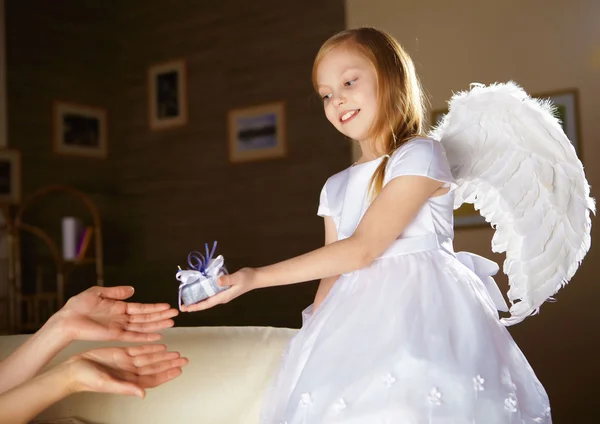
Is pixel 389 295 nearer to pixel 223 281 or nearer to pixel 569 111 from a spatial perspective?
pixel 223 281

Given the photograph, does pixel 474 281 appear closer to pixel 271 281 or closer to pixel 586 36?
pixel 271 281

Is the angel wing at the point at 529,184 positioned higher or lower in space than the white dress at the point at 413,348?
higher

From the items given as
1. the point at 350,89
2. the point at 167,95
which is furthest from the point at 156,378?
the point at 167,95

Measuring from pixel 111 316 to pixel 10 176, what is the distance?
151 inches

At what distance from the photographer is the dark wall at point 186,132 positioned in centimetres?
482

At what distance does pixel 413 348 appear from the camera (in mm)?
1218

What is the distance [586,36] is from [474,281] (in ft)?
8.90

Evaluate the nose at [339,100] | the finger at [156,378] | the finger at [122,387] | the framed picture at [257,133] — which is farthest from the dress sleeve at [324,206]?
the framed picture at [257,133]

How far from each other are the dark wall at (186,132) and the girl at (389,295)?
2.98m

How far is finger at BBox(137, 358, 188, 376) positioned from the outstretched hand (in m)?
0.11

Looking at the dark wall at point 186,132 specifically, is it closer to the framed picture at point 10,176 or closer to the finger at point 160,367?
the framed picture at point 10,176

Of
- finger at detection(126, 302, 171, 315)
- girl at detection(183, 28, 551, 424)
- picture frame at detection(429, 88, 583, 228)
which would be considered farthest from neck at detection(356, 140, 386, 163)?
picture frame at detection(429, 88, 583, 228)

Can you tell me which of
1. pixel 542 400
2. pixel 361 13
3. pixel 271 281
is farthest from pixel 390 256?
pixel 361 13

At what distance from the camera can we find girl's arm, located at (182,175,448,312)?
1325 millimetres
